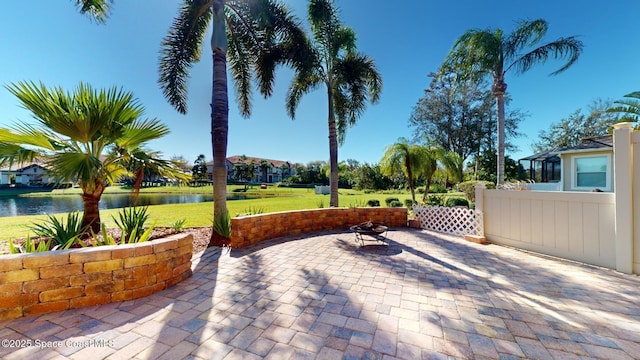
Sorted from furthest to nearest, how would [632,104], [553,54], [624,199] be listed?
[632,104]
[553,54]
[624,199]

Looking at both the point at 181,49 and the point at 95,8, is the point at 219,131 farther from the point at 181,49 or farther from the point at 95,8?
the point at 95,8

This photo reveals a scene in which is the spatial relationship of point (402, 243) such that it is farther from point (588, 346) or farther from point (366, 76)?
point (366, 76)

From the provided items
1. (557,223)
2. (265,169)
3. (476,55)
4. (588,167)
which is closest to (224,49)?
(557,223)

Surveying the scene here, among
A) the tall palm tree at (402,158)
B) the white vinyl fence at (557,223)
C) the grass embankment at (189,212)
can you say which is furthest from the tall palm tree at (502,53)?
the grass embankment at (189,212)

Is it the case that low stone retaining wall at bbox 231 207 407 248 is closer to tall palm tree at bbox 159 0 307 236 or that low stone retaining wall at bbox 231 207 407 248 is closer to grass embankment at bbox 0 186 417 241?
tall palm tree at bbox 159 0 307 236

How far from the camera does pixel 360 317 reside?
2568 mm

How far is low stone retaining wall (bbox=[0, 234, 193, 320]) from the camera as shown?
2451 millimetres

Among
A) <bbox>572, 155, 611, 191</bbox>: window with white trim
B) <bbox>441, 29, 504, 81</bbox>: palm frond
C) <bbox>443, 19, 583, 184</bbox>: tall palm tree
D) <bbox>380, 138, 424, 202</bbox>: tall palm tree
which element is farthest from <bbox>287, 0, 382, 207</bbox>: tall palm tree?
<bbox>572, 155, 611, 191</bbox>: window with white trim

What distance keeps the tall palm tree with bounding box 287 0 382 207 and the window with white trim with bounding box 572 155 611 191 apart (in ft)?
36.5

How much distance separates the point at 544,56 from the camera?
29.3 feet

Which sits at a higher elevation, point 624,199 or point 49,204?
point 624,199

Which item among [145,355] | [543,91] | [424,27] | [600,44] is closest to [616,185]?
[145,355]

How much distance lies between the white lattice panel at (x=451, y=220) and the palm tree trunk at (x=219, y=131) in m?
6.33

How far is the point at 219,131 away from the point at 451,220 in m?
7.29
